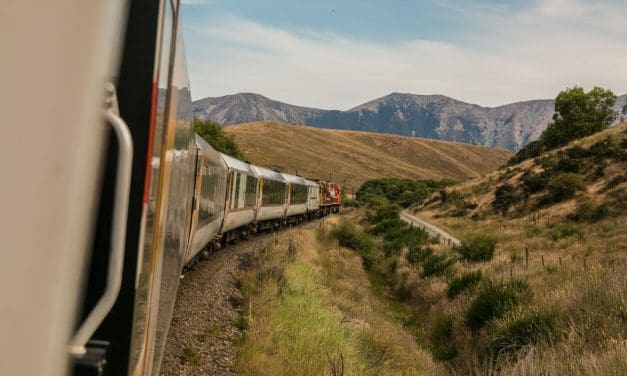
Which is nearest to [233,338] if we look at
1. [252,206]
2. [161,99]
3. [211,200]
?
[211,200]

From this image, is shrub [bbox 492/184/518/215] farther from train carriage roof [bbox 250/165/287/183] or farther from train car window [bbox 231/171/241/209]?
train car window [bbox 231/171/241/209]

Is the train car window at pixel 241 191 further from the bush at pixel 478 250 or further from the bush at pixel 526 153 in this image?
the bush at pixel 526 153

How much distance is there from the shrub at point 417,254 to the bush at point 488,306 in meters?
10.5

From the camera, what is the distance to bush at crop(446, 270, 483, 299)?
1764 centimetres

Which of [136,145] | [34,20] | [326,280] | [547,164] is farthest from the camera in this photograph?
[547,164]

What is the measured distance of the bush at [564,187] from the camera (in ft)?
125

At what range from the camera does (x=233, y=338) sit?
9.25 meters

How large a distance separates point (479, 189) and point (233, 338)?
53.4 m

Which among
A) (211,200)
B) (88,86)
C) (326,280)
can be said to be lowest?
(326,280)

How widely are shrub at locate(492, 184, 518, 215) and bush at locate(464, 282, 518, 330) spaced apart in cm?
3038

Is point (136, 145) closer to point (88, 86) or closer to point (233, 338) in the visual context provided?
point (88, 86)

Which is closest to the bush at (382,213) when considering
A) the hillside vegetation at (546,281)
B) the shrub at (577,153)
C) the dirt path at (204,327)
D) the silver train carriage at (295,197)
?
the hillside vegetation at (546,281)

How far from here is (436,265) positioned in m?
22.5

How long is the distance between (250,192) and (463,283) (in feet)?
28.2
